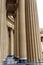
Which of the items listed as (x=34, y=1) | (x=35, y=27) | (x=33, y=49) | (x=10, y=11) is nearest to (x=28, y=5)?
(x=34, y=1)

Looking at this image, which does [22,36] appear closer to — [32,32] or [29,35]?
[29,35]

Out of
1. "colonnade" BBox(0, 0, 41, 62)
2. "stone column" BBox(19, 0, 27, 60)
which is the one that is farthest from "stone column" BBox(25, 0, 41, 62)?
"stone column" BBox(19, 0, 27, 60)

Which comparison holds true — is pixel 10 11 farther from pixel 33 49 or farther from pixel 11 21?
pixel 33 49

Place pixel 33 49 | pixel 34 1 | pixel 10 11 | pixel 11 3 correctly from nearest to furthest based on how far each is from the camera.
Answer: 1. pixel 33 49
2. pixel 34 1
3. pixel 11 3
4. pixel 10 11

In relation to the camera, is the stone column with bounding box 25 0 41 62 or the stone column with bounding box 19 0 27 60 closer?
the stone column with bounding box 25 0 41 62

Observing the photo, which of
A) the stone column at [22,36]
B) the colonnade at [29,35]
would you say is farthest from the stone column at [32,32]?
the stone column at [22,36]

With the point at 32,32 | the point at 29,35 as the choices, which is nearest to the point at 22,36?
the point at 29,35

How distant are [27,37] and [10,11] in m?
17.2

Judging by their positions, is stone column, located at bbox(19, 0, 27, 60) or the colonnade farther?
stone column, located at bbox(19, 0, 27, 60)

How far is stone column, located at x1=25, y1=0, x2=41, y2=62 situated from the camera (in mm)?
20359

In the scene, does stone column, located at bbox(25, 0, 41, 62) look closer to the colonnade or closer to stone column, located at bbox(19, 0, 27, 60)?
the colonnade

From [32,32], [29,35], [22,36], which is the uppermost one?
[32,32]

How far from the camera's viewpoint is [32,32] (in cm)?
2080

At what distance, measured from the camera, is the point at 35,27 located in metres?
21.0
